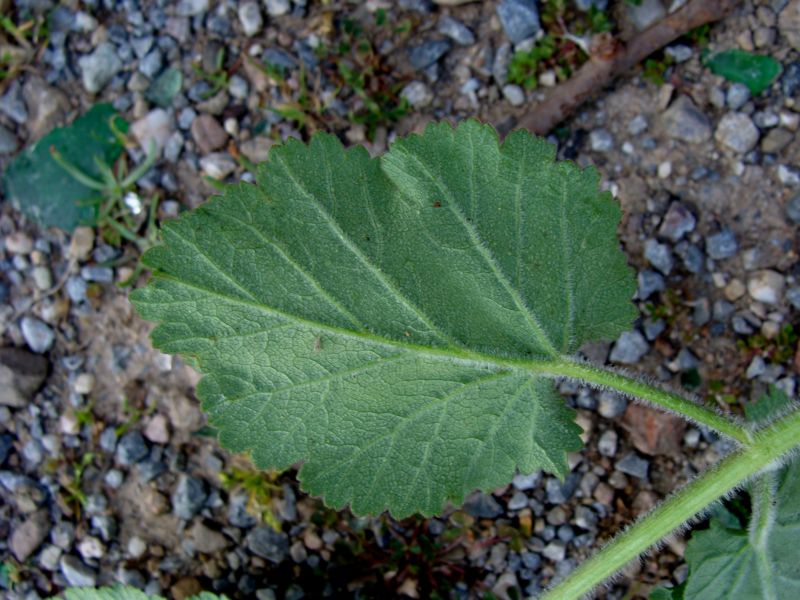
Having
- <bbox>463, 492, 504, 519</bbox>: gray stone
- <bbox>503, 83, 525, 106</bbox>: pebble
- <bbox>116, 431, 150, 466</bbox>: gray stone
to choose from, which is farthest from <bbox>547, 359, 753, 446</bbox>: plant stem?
<bbox>116, 431, 150, 466</bbox>: gray stone

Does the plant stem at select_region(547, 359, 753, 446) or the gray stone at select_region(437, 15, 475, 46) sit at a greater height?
the gray stone at select_region(437, 15, 475, 46)

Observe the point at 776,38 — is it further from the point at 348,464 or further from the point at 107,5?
the point at 107,5

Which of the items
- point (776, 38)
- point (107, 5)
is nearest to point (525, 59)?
point (776, 38)

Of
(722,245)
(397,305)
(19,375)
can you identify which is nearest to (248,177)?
(19,375)

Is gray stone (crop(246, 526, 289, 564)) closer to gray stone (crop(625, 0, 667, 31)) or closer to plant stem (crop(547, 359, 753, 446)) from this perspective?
plant stem (crop(547, 359, 753, 446))

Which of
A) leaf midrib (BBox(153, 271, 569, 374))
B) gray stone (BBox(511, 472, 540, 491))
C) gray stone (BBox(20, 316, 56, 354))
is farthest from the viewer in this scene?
gray stone (BBox(20, 316, 56, 354))

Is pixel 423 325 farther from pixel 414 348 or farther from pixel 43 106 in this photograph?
pixel 43 106

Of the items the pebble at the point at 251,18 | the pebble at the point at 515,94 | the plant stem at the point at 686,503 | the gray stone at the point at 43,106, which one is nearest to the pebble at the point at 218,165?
the pebble at the point at 251,18

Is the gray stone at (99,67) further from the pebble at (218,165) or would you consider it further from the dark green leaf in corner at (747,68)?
the dark green leaf in corner at (747,68)
